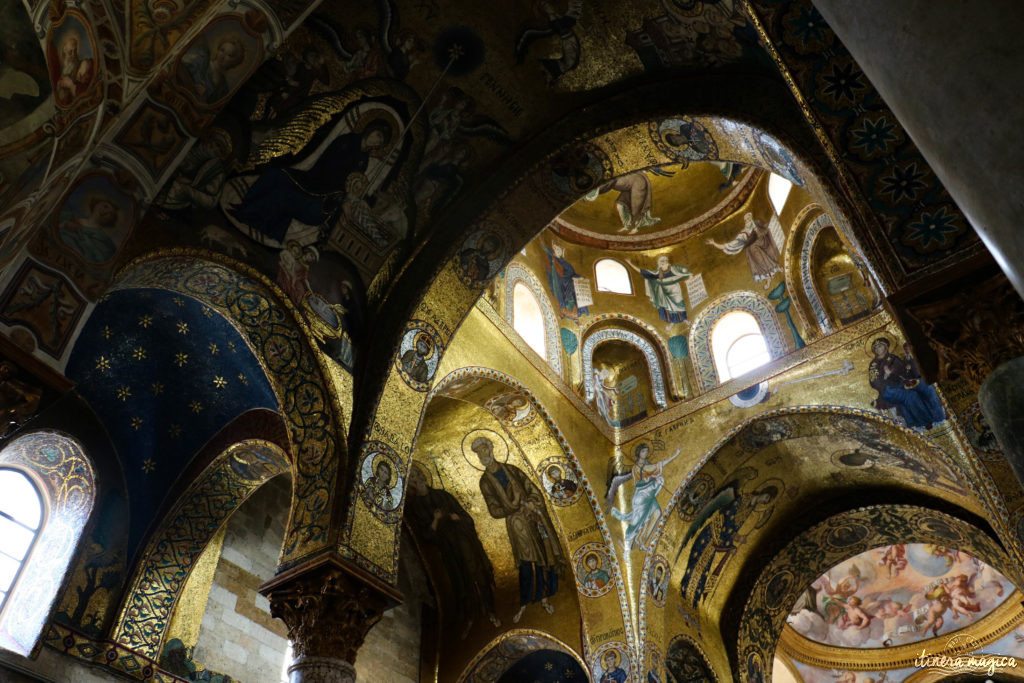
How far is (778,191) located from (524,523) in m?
6.19

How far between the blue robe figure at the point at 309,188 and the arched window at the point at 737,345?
6.91m

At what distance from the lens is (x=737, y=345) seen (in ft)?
40.9

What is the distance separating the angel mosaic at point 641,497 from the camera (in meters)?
11.1

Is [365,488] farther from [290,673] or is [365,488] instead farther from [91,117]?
[91,117]

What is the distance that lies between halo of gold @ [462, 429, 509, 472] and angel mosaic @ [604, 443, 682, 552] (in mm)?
1607

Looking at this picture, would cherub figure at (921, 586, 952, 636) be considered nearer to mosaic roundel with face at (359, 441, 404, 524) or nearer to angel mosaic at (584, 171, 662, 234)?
angel mosaic at (584, 171, 662, 234)

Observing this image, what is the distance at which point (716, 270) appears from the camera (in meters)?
13.0

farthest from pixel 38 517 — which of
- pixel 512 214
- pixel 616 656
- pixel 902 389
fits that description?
pixel 902 389

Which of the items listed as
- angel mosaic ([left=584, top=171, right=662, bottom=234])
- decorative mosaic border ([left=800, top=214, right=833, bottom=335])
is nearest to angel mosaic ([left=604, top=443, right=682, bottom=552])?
decorative mosaic border ([left=800, top=214, right=833, bottom=335])

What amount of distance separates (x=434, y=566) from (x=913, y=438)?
269 inches

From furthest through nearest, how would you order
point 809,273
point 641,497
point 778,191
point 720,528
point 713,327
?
point 713,327
point 778,191
point 720,528
point 809,273
point 641,497

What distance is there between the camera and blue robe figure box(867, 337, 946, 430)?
386 inches

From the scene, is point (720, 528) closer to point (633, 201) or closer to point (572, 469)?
point (572, 469)

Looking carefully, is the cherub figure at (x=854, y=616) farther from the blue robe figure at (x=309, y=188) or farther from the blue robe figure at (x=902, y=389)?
the blue robe figure at (x=309, y=188)
